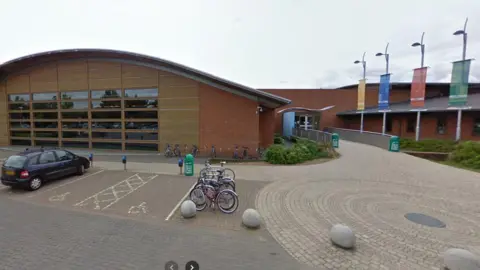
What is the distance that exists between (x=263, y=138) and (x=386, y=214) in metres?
12.0

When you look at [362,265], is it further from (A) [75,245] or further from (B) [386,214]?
(A) [75,245]

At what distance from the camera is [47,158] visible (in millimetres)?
8891

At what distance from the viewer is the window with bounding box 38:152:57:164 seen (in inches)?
339

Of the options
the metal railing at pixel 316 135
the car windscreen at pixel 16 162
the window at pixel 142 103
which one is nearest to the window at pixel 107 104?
the window at pixel 142 103

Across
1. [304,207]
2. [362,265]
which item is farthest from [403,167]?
[362,265]

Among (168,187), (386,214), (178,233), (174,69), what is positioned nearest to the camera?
(178,233)

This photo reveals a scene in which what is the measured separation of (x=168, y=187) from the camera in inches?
332

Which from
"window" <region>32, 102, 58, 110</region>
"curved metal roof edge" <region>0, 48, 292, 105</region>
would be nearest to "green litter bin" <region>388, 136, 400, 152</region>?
"curved metal roof edge" <region>0, 48, 292, 105</region>

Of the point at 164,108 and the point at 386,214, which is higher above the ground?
the point at 164,108

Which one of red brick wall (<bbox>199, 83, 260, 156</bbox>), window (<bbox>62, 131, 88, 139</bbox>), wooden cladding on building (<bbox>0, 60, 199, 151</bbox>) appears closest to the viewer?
red brick wall (<bbox>199, 83, 260, 156</bbox>)

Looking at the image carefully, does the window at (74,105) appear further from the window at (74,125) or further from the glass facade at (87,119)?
the window at (74,125)

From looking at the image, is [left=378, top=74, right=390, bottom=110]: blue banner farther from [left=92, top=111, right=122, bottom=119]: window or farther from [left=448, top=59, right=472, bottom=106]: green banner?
[left=92, top=111, right=122, bottom=119]: window

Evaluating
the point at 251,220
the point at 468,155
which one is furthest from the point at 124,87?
the point at 468,155

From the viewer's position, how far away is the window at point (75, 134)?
17.3 meters
